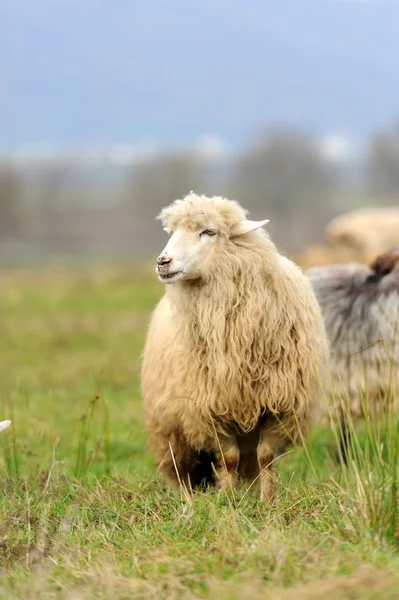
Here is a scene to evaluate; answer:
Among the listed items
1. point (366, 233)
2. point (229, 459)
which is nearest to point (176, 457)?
point (229, 459)

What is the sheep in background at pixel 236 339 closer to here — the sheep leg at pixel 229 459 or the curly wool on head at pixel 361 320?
the sheep leg at pixel 229 459

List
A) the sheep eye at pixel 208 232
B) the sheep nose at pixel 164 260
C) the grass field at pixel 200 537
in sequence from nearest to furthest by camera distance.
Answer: the grass field at pixel 200 537 → the sheep nose at pixel 164 260 → the sheep eye at pixel 208 232

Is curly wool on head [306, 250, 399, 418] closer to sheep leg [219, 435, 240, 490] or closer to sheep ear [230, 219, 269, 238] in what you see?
sheep leg [219, 435, 240, 490]

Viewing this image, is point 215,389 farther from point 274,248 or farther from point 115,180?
point 115,180

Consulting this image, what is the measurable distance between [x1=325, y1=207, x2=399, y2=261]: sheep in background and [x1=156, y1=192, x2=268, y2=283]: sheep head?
26.8ft

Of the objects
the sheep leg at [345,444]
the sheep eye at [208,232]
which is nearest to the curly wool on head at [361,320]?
the sheep leg at [345,444]

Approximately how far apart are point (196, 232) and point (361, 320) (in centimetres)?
228

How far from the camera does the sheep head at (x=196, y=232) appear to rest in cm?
491

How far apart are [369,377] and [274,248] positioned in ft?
5.54

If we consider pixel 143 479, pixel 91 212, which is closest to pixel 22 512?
pixel 143 479

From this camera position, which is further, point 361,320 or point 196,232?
point 361,320

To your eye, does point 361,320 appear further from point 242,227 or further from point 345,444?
point 242,227

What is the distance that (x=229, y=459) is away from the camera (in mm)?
5320

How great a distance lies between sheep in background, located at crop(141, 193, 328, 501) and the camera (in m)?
5.12
